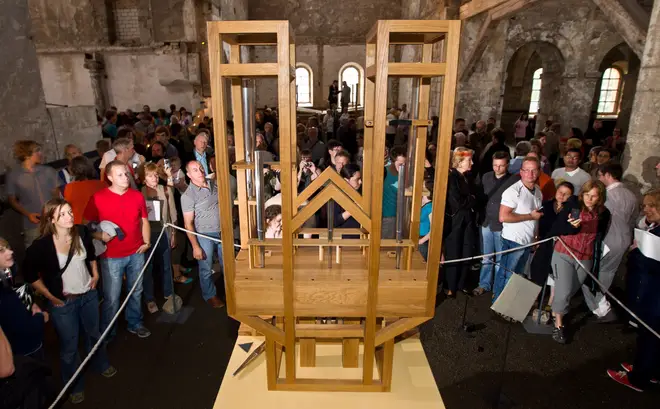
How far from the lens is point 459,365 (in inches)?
156

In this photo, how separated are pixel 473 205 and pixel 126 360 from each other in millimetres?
3966

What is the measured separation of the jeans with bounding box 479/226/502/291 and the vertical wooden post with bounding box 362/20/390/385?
274cm

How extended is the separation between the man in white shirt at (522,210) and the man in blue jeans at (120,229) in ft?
12.2

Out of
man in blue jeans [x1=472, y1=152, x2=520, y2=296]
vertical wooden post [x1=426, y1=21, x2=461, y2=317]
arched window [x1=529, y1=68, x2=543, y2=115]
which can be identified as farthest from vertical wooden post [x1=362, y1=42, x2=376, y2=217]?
arched window [x1=529, y1=68, x2=543, y2=115]

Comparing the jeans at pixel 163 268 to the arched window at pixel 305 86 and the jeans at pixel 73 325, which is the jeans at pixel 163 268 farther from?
the arched window at pixel 305 86

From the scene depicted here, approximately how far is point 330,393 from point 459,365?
1.54m

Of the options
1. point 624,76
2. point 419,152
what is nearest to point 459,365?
point 419,152

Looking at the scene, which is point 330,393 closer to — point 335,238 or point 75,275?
point 335,238

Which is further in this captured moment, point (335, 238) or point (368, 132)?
point (368, 132)

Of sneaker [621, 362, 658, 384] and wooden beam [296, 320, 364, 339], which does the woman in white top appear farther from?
sneaker [621, 362, 658, 384]

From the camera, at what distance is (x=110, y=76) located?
1714 centimetres

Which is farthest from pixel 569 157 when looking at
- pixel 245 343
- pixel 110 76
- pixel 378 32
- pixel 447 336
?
pixel 110 76

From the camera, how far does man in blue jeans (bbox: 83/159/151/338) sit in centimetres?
372

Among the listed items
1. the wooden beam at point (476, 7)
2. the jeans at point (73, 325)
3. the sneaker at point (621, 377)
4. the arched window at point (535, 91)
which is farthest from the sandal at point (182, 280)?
the arched window at point (535, 91)
